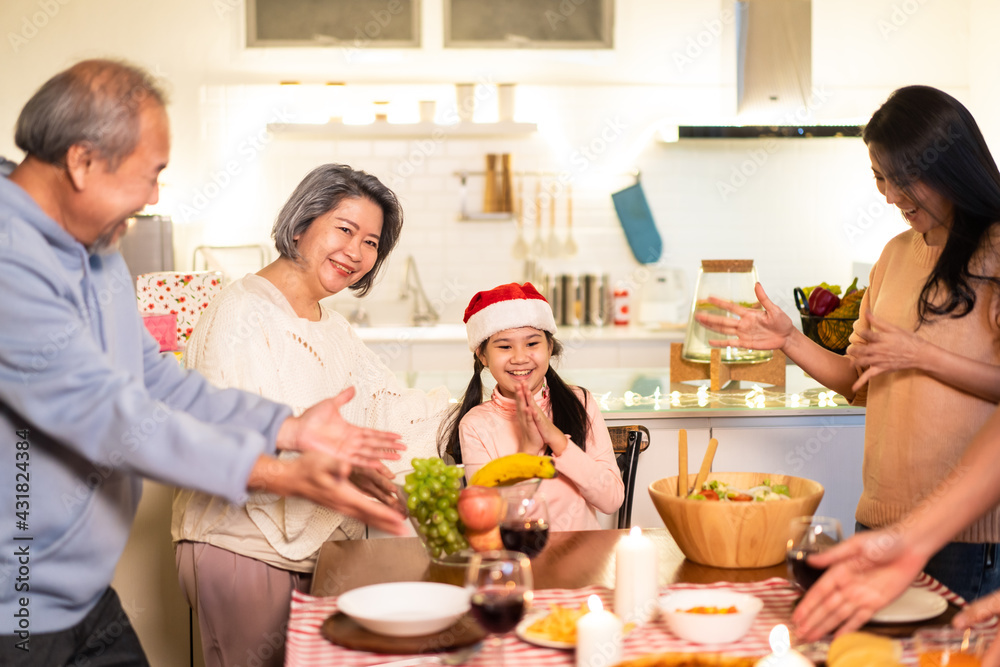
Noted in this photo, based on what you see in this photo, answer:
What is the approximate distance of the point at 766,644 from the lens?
122cm

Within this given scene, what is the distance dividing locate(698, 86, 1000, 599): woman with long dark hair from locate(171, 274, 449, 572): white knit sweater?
3.40 ft

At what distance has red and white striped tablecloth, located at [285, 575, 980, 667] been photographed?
3.87 ft

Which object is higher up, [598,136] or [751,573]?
[598,136]

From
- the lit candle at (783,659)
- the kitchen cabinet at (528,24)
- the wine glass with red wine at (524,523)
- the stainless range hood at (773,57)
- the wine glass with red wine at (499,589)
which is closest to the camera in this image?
the lit candle at (783,659)

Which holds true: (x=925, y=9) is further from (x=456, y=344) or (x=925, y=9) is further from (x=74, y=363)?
(x=74, y=363)

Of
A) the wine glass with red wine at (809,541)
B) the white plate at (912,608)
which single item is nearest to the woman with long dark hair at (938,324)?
the white plate at (912,608)

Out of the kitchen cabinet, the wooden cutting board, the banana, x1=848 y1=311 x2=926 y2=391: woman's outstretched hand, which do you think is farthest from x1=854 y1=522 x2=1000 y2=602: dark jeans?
the kitchen cabinet

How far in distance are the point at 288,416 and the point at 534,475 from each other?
45cm

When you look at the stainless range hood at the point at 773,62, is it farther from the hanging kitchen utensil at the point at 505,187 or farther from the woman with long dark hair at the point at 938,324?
the woman with long dark hair at the point at 938,324

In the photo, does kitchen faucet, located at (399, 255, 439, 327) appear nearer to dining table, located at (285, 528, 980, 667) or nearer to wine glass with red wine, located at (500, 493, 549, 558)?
dining table, located at (285, 528, 980, 667)

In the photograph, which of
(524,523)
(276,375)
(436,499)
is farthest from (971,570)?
(276,375)

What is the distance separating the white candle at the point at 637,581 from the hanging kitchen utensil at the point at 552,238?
3973mm

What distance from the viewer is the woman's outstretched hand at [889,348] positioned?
174 centimetres

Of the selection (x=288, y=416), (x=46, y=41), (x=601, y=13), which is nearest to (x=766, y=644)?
(x=288, y=416)
